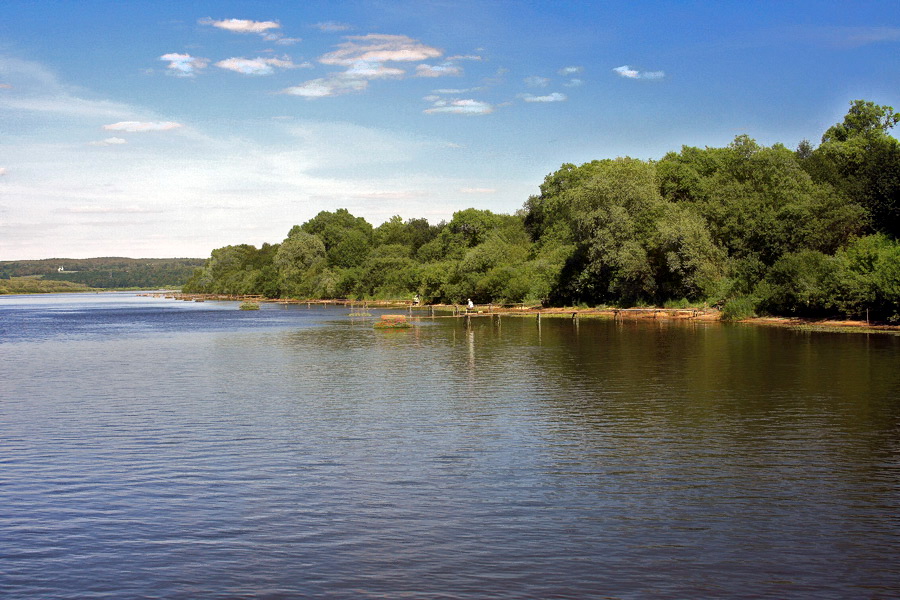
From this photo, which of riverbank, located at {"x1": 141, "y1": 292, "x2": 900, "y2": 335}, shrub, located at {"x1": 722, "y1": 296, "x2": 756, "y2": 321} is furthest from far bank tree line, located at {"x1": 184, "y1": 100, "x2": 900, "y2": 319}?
riverbank, located at {"x1": 141, "y1": 292, "x2": 900, "y2": 335}


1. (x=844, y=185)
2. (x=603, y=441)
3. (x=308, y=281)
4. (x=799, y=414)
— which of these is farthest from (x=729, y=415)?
(x=308, y=281)

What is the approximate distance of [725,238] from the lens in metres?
80.3

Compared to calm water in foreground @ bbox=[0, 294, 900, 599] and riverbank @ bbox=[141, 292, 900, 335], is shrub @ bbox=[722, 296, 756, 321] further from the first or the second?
calm water in foreground @ bbox=[0, 294, 900, 599]

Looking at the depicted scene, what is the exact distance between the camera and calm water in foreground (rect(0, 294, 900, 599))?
12.1m

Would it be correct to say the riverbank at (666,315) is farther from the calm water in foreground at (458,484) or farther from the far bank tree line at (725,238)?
the calm water in foreground at (458,484)

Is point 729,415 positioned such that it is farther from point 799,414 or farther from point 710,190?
point 710,190

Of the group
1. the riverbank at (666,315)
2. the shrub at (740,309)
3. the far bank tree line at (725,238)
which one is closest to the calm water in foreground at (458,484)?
→ the riverbank at (666,315)

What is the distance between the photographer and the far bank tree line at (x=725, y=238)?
200 feet

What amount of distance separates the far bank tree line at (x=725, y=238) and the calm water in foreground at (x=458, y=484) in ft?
91.2

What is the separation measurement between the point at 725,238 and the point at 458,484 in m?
70.6

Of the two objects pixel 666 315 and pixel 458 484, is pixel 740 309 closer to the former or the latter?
pixel 666 315

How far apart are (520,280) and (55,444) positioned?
8671cm

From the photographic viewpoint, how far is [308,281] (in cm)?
16962

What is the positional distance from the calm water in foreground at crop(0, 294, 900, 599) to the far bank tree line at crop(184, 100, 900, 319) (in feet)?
91.2
